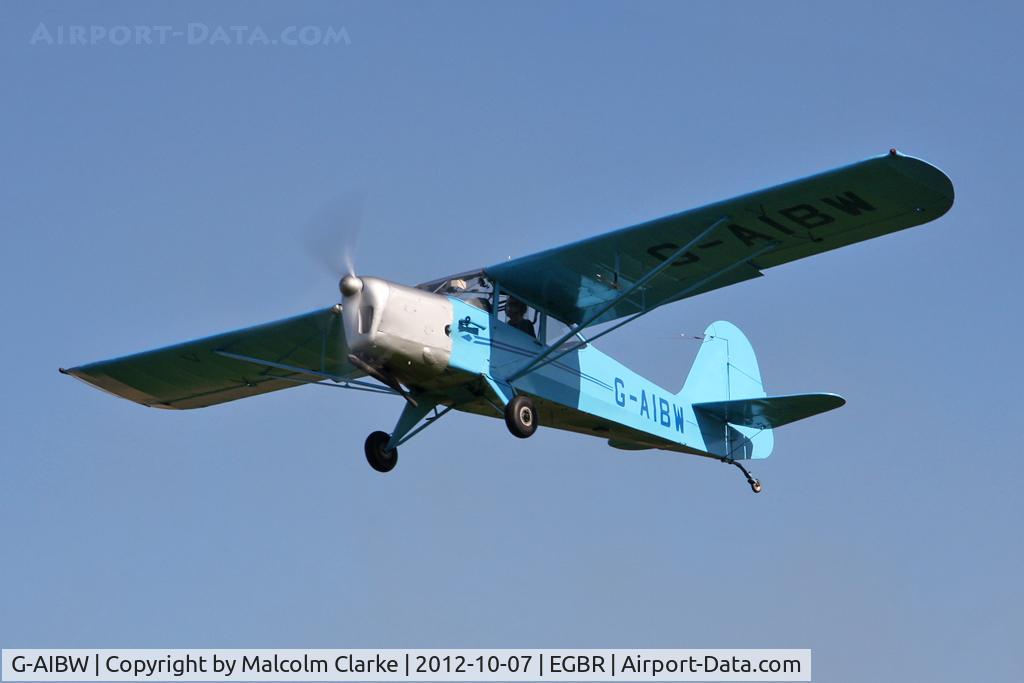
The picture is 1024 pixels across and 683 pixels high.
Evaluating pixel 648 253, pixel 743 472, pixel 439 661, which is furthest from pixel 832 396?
pixel 439 661

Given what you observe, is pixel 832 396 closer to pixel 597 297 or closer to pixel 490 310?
pixel 597 297

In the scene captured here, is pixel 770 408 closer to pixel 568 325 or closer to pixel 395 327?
pixel 568 325

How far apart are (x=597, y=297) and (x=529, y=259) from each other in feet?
3.75

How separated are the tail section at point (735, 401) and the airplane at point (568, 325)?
1.6 inches

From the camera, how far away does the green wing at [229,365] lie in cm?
1797

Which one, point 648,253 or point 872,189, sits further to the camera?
point 648,253

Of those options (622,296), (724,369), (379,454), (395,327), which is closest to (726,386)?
(724,369)

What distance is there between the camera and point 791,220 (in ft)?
52.4

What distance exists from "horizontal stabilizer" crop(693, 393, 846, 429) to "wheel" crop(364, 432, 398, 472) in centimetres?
440

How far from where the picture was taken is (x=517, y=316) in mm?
16812

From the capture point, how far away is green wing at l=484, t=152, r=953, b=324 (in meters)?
15.3

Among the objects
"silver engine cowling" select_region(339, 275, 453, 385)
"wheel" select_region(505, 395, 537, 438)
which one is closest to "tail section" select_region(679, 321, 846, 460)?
"wheel" select_region(505, 395, 537, 438)

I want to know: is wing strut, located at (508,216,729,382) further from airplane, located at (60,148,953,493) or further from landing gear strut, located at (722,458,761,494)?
landing gear strut, located at (722,458,761,494)

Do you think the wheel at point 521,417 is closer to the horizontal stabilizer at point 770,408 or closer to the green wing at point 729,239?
the green wing at point 729,239
